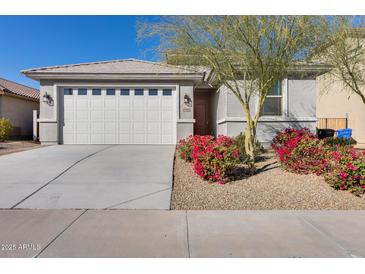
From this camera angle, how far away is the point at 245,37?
625 cm

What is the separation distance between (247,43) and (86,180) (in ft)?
17.8

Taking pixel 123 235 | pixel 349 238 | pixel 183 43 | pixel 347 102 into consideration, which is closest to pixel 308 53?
pixel 183 43

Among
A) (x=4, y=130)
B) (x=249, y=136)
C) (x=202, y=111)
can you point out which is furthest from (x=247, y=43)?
(x=4, y=130)

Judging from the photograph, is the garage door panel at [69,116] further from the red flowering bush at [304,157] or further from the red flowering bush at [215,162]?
the red flowering bush at [304,157]

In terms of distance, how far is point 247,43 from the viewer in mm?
6348

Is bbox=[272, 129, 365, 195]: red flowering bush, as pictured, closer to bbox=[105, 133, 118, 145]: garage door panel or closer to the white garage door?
the white garage door

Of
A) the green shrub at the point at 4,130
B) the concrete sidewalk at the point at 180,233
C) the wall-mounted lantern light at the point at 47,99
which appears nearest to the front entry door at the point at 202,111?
the wall-mounted lantern light at the point at 47,99

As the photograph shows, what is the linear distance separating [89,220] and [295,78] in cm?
1008

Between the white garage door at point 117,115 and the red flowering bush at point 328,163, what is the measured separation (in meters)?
A: 6.27

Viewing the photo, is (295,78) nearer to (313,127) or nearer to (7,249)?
(313,127)

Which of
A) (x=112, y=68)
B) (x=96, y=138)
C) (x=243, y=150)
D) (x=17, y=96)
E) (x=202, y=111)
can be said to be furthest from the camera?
(x=17, y=96)

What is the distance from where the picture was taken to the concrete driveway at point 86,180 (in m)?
5.05

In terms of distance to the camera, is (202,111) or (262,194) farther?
(202,111)

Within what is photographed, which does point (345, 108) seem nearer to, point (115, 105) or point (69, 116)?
point (115, 105)
